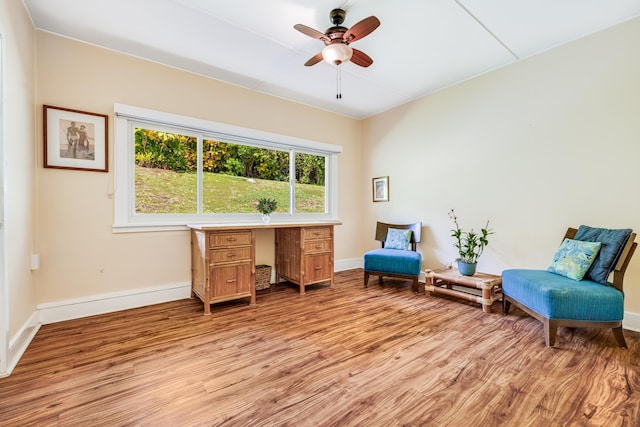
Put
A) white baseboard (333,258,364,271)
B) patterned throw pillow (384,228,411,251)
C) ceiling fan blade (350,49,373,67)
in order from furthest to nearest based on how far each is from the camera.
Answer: white baseboard (333,258,364,271) → patterned throw pillow (384,228,411,251) → ceiling fan blade (350,49,373,67)

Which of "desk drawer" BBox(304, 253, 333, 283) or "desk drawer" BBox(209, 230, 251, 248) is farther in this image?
"desk drawer" BBox(304, 253, 333, 283)

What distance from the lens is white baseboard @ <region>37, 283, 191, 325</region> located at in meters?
2.47

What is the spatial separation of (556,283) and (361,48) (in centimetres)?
268

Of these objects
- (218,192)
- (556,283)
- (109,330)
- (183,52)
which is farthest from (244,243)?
(556,283)

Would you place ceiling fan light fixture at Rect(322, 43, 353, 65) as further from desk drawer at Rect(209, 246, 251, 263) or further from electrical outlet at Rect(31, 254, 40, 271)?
electrical outlet at Rect(31, 254, 40, 271)

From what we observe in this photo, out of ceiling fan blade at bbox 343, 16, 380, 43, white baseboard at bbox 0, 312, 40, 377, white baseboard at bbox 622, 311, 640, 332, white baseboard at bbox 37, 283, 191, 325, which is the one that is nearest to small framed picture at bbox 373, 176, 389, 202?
ceiling fan blade at bbox 343, 16, 380, 43

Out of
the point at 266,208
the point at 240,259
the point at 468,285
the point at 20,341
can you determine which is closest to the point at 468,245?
the point at 468,285

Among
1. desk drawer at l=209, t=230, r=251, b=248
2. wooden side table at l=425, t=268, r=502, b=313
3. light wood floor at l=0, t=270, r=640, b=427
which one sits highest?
desk drawer at l=209, t=230, r=251, b=248

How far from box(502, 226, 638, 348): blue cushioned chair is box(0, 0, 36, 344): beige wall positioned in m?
3.66

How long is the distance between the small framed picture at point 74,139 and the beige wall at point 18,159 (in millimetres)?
135

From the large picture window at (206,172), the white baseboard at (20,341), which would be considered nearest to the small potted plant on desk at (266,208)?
the large picture window at (206,172)

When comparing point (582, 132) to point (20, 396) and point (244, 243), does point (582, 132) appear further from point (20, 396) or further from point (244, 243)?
point (20, 396)

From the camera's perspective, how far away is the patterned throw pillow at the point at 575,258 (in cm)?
221

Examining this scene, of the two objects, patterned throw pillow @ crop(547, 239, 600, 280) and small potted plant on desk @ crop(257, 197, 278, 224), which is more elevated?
small potted plant on desk @ crop(257, 197, 278, 224)
